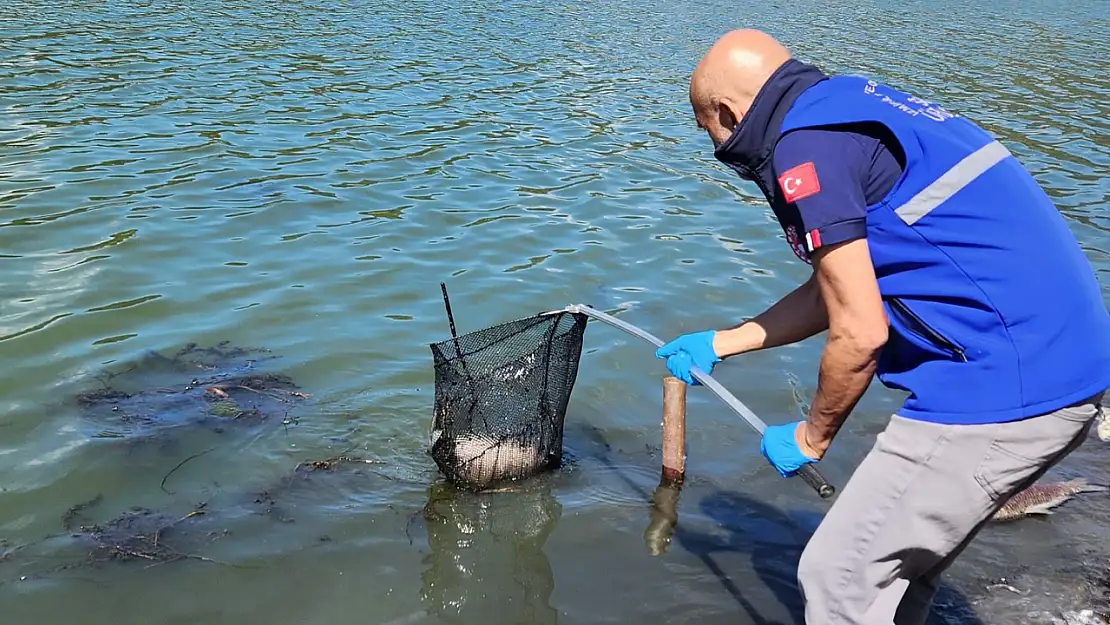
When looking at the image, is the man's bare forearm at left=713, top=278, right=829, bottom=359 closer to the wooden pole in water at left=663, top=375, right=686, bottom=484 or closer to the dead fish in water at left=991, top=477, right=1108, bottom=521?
the wooden pole in water at left=663, top=375, right=686, bottom=484

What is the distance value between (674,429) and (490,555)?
117 centimetres

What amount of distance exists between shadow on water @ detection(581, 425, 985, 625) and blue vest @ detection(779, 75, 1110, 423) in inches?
77.9

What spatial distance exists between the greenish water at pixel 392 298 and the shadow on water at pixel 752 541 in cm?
2

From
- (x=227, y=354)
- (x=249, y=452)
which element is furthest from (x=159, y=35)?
(x=249, y=452)

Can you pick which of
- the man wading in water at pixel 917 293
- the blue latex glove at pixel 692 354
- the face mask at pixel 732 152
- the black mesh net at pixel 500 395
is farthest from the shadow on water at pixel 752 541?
the face mask at pixel 732 152

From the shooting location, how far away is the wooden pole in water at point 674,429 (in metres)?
5.17

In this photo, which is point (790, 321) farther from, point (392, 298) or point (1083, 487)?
point (392, 298)

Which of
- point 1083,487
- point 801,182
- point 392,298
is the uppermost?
point 801,182

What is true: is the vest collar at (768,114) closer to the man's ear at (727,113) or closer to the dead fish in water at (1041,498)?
the man's ear at (727,113)

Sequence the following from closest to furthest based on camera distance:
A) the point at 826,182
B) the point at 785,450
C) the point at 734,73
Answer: the point at 826,182 < the point at 734,73 < the point at 785,450

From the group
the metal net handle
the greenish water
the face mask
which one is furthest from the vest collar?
the greenish water

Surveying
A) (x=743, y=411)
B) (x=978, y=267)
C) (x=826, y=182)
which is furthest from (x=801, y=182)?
(x=743, y=411)

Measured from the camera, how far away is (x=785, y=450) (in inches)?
129

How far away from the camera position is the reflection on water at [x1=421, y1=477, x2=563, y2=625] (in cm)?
459
